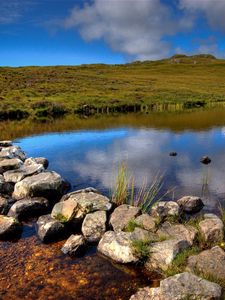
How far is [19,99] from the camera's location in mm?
71812

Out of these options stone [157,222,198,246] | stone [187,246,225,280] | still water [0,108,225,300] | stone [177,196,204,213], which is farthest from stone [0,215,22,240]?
stone [187,246,225,280]

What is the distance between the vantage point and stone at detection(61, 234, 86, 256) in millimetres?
13102

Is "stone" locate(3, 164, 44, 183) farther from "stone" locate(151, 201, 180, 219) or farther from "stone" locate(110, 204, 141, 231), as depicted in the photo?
"stone" locate(151, 201, 180, 219)

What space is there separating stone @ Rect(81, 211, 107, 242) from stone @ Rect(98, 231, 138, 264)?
2.32ft

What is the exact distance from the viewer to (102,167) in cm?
2498

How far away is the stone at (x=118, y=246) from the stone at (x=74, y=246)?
659 mm

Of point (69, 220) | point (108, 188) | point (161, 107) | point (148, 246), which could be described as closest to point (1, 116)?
point (161, 107)

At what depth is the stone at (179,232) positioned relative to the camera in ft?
42.1

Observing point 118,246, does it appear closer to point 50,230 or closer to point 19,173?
point 50,230

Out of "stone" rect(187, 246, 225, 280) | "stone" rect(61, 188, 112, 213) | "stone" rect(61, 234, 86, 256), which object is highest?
"stone" rect(61, 188, 112, 213)

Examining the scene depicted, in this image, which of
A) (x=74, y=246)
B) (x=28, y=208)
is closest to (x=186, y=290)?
(x=74, y=246)

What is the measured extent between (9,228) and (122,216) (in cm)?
447

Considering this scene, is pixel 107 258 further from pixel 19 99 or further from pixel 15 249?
pixel 19 99

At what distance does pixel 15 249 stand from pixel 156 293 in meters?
6.18
